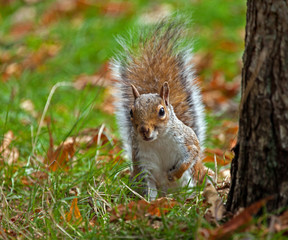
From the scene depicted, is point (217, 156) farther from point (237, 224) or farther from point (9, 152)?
point (237, 224)

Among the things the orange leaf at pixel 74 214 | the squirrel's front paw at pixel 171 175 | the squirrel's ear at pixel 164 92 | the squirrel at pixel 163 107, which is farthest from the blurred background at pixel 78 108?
the squirrel's ear at pixel 164 92

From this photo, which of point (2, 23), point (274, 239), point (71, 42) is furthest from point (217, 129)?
point (2, 23)

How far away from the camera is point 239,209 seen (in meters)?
1.71

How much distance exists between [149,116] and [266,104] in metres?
0.64

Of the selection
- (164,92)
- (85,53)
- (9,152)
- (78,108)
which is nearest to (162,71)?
(164,92)

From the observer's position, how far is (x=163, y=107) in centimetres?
222

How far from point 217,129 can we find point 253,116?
1.85 metres

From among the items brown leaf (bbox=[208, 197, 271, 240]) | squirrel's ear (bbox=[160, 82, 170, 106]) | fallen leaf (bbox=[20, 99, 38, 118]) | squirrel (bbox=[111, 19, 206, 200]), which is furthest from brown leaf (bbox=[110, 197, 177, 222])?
fallen leaf (bbox=[20, 99, 38, 118])

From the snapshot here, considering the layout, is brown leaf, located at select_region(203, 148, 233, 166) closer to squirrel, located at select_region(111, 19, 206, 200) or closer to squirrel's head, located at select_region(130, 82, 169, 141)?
squirrel, located at select_region(111, 19, 206, 200)

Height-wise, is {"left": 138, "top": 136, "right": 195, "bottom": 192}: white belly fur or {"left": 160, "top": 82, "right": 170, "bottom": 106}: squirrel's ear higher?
{"left": 160, "top": 82, "right": 170, "bottom": 106}: squirrel's ear

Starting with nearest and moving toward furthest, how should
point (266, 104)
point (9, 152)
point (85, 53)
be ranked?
point (266, 104) → point (9, 152) → point (85, 53)

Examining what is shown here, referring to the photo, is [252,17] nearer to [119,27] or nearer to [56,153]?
[56,153]

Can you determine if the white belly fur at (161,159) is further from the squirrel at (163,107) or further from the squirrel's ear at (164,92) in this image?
the squirrel's ear at (164,92)

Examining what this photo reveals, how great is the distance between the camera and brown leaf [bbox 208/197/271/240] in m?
1.49
